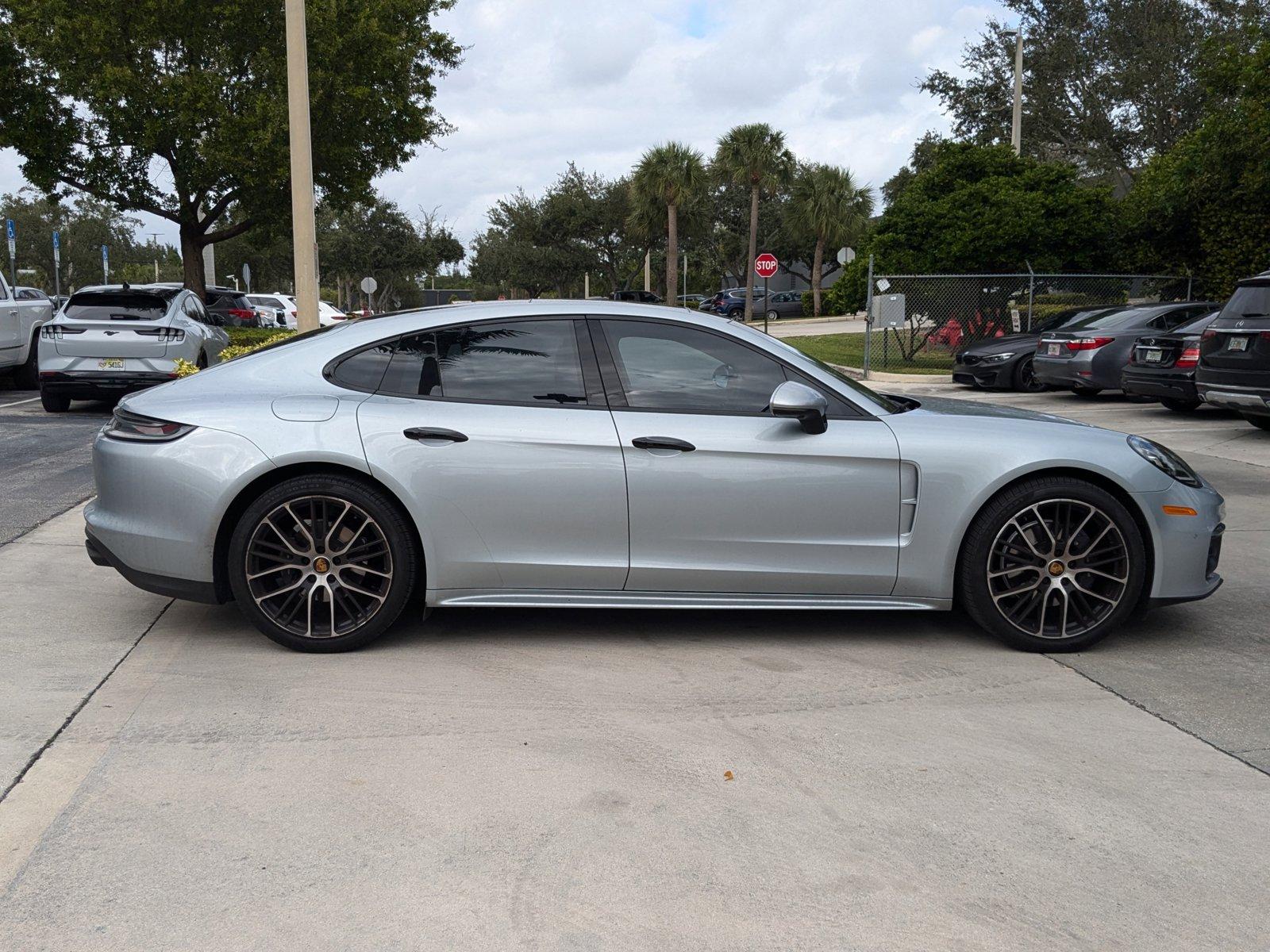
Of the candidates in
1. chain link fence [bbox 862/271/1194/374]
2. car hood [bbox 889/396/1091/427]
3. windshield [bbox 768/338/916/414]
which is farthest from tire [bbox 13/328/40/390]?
car hood [bbox 889/396/1091/427]

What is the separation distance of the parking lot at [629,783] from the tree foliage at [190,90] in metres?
18.1

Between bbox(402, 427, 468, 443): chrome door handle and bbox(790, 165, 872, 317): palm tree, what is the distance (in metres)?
53.9

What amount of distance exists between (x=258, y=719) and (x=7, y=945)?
4.89ft

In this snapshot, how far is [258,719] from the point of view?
4.23m

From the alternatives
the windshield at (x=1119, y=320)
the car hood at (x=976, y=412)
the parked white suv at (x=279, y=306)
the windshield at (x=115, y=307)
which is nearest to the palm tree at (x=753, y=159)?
the parked white suv at (x=279, y=306)

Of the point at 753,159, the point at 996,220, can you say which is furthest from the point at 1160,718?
the point at 753,159

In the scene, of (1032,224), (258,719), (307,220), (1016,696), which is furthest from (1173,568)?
(1032,224)

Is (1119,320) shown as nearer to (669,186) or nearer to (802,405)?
(802,405)

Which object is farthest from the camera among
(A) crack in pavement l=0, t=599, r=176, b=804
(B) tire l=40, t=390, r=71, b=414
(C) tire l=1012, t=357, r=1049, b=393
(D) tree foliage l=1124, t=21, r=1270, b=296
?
(D) tree foliage l=1124, t=21, r=1270, b=296

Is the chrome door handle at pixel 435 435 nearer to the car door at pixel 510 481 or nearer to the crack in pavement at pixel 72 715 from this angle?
the car door at pixel 510 481

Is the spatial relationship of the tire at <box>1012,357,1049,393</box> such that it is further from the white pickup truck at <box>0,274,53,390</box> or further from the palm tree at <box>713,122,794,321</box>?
the palm tree at <box>713,122,794,321</box>

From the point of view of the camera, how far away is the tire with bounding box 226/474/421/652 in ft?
16.1

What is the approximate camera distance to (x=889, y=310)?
770 inches

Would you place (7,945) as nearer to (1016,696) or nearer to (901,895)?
(901,895)
